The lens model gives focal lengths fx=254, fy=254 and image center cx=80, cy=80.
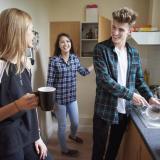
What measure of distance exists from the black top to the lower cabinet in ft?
2.26

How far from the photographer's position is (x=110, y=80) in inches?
70.6

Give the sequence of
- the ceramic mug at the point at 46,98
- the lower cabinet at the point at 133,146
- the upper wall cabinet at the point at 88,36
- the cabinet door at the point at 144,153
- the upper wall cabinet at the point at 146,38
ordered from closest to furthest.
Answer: the ceramic mug at the point at 46,98
the cabinet door at the point at 144,153
the lower cabinet at the point at 133,146
the upper wall cabinet at the point at 146,38
the upper wall cabinet at the point at 88,36

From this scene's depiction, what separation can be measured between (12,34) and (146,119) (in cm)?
121

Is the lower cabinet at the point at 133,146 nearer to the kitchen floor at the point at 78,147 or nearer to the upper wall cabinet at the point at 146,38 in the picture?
the kitchen floor at the point at 78,147

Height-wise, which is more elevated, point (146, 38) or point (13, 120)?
point (146, 38)

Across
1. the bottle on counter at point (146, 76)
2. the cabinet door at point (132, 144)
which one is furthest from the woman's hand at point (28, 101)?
the bottle on counter at point (146, 76)

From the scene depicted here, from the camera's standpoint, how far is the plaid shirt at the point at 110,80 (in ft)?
5.89

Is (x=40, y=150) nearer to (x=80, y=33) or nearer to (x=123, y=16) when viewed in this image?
(x=123, y=16)

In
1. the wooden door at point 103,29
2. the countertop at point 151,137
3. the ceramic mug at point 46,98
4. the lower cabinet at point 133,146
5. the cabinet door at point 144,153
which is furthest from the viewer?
the wooden door at point 103,29

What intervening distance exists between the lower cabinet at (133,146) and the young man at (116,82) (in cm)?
11

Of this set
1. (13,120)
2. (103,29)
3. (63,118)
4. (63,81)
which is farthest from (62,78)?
(13,120)

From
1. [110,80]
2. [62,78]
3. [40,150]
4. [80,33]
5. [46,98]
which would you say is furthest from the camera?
[80,33]

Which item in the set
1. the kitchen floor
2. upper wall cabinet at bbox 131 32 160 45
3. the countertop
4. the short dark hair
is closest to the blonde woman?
the countertop

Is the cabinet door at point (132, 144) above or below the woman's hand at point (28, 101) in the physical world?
below
